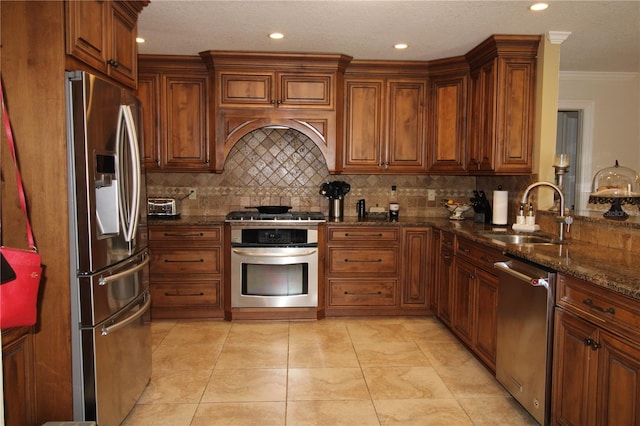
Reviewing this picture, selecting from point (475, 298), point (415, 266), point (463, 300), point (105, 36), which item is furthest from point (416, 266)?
point (105, 36)

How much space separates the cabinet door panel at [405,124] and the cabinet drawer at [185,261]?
6.12ft

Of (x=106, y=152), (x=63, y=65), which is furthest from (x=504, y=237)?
(x=63, y=65)

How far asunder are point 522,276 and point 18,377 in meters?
2.30

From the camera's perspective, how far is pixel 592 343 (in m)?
1.99

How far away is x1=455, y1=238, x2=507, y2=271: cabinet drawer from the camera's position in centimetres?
300

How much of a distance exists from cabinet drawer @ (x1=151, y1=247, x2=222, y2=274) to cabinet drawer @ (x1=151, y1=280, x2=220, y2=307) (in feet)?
0.35

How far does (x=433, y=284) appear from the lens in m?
4.41

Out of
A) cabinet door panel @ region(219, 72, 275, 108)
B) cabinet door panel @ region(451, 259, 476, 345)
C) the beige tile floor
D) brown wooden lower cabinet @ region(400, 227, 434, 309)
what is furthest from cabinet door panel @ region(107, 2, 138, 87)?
brown wooden lower cabinet @ region(400, 227, 434, 309)

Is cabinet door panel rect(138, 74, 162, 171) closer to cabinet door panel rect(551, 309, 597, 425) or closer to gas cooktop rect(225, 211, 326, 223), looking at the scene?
gas cooktop rect(225, 211, 326, 223)

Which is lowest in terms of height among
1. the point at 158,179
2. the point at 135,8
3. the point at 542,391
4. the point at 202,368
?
the point at 202,368

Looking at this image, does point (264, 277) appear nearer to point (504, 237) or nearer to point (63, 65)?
point (504, 237)

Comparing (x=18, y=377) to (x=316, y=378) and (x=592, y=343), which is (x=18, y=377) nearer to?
(x=316, y=378)

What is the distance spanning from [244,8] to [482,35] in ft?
5.95

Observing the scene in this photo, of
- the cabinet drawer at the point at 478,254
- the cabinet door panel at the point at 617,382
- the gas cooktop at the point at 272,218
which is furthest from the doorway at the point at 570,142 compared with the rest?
the cabinet door panel at the point at 617,382
